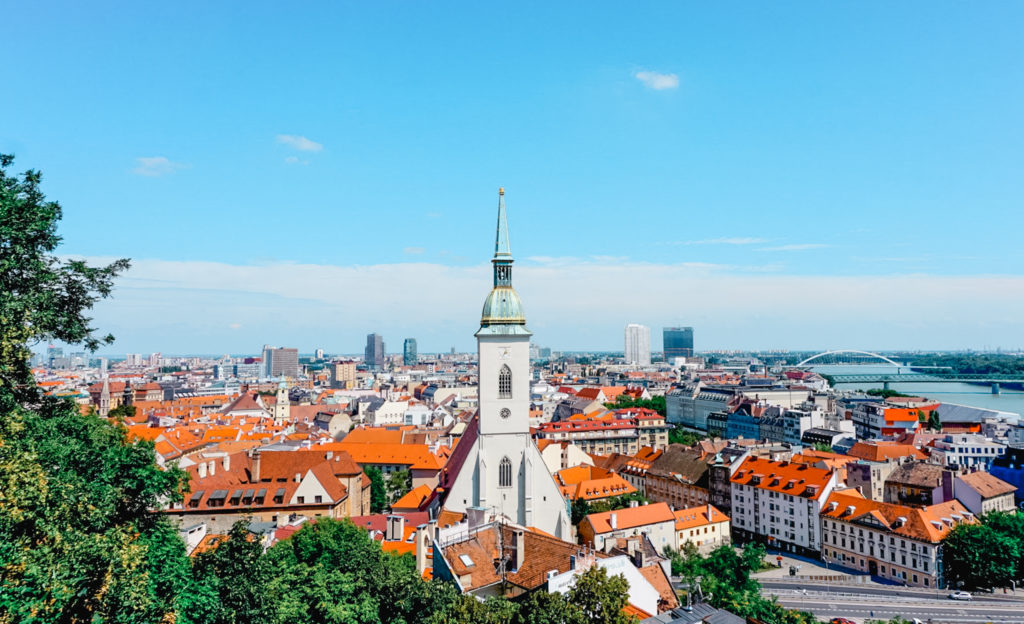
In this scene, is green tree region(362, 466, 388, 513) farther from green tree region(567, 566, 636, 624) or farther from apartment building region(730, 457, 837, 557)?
green tree region(567, 566, 636, 624)

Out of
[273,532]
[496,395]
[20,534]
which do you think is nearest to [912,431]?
[496,395]

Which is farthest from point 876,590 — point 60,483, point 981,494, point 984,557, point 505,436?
point 60,483

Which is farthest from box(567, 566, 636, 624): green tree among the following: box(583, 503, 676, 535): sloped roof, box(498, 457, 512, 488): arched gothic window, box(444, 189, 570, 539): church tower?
box(583, 503, 676, 535): sloped roof

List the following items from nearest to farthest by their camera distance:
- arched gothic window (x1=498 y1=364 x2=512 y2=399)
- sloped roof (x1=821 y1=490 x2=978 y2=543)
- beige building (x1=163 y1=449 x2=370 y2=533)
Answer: arched gothic window (x1=498 y1=364 x2=512 y2=399) < beige building (x1=163 y1=449 x2=370 y2=533) < sloped roof (x1=821 y1=490 x2=978 y2=543)

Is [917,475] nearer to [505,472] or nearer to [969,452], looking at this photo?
[969,452]

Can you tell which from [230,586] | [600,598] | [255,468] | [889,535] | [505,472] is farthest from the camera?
[255,468]

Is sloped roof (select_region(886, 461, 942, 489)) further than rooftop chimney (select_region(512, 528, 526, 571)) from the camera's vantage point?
Yes

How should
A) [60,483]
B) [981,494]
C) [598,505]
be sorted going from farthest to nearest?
[598,505] < [981,494] < [60,483]
